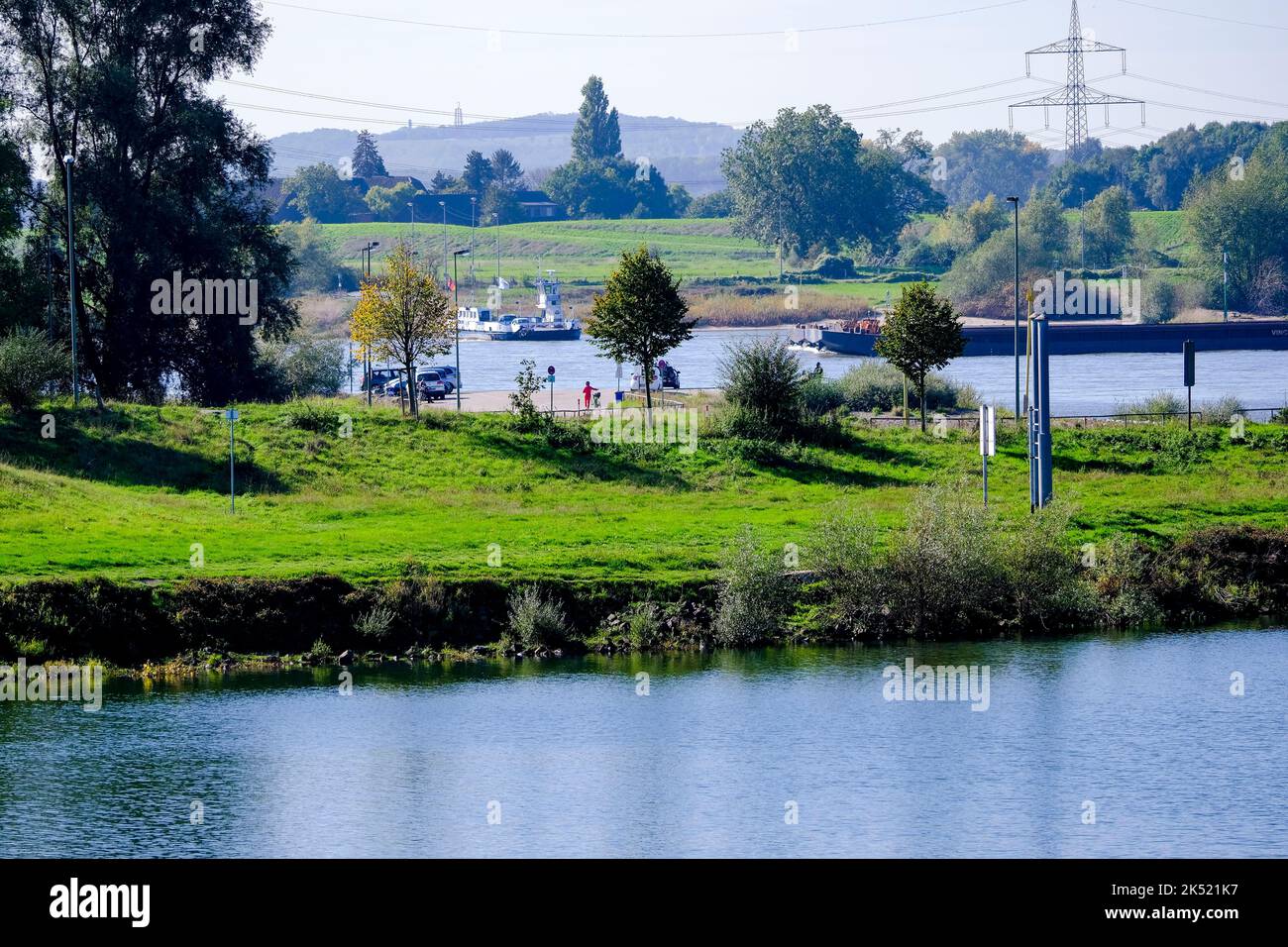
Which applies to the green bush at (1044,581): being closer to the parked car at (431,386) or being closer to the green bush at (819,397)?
the green bush at (819,397)

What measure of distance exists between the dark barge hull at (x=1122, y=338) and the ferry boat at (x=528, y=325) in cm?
2933

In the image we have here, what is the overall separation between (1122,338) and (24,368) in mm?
122092

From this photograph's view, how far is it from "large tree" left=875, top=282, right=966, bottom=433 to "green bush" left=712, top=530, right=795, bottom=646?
21.0m

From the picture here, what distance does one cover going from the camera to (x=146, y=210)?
68.1 m

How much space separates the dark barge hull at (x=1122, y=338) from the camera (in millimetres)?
157125

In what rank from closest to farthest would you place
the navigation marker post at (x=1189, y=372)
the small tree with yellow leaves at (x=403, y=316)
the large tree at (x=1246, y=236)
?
the navigation marker post at (x=1189, y=372) → the small tree with yellow leaves at (x=403, y=316) → the large tree at (x=1246, y=236)

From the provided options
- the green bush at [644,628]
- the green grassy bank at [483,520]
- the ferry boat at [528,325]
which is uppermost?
the ferry boat at [528,325]

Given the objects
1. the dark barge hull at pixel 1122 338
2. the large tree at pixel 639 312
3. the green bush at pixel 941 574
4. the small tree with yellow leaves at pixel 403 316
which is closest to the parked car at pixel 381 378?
the small tree with yellow leaves at pixel 403 316

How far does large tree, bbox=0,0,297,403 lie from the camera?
222ft

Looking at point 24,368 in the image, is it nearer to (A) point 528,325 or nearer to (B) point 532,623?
(B) point 532,623

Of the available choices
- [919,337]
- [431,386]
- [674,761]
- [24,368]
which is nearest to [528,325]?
[431,386]

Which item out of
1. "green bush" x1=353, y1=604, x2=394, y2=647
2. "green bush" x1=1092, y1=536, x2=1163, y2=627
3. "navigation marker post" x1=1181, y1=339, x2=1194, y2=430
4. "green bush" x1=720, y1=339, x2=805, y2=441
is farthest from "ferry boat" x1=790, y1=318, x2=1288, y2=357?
"green bush" x1=353, y1=604, x2=394, y2=647

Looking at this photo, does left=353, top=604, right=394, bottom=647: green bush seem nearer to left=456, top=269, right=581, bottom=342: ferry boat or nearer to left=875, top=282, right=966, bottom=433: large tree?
left=875, top=282, right=966, bottom=433: large tree
